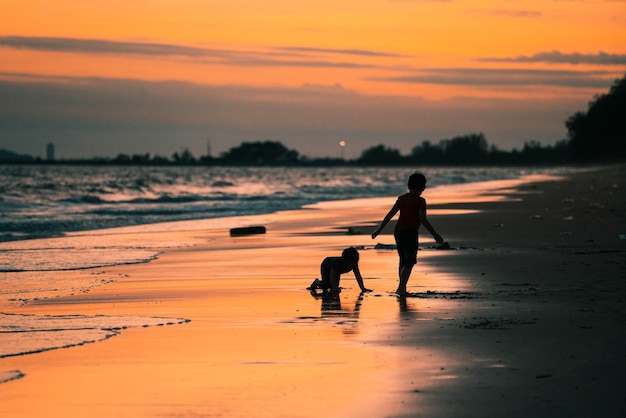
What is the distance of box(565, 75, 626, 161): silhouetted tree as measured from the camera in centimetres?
16444

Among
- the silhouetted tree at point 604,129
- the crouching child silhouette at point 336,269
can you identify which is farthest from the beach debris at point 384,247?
the silhouetted tree at point 604,129

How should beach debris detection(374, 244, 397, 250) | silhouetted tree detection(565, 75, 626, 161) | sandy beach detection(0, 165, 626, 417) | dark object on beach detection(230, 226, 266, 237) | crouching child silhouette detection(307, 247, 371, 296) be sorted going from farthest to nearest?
silhouetted tree detection(565, 75, 626, 161) < dark object on beach detection(230, 226, 266, 237) < beach debris detection(374, 244, 397, 250) < crouching child silhouette detection(307, 247, 371, 296) < sandy beach detection(0, 165, 626, 417)

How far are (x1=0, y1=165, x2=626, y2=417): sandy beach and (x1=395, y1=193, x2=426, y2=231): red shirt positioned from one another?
829 millimetres

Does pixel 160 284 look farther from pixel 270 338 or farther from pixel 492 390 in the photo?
pixel 492 390

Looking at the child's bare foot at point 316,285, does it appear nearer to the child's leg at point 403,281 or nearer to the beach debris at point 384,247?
the child's leg at point 403,281

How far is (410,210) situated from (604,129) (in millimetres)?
166648

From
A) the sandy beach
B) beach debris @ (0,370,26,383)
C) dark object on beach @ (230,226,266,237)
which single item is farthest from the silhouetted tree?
beach debris @ (0,370,26,383)

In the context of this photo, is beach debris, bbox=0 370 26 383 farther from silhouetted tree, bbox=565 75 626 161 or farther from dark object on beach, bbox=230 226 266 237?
silhouetted tree, bbox=565 75 626 161

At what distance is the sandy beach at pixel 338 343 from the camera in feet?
21.2

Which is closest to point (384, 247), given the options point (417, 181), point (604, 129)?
point (417, 181)

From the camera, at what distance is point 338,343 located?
27.7 feet

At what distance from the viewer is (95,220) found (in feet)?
106

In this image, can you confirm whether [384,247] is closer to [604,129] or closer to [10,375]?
[10,375]

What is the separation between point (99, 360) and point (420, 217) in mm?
5251
